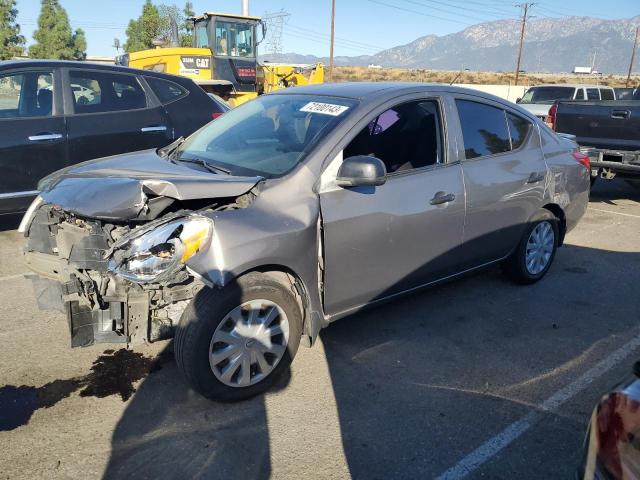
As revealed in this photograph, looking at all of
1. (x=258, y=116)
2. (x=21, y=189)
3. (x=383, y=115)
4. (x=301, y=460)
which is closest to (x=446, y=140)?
(x=383, y=115)

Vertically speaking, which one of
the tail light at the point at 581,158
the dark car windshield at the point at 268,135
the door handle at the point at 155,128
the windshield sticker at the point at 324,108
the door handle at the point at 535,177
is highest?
the windshield sticker at the point at 324,108

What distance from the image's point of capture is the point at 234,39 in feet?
49.4

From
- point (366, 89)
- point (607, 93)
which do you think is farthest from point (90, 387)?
point (607, 93)

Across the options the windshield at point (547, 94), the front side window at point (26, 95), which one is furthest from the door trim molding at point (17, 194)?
the windshield at point (547, 94)

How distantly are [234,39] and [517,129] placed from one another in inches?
478

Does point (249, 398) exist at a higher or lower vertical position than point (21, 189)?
lower

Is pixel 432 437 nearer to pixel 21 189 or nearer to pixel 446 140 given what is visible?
pixel 446 140

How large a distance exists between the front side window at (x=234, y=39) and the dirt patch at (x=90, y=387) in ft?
42.3

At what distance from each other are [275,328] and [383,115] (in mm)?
1617

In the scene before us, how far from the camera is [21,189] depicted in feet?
18.0

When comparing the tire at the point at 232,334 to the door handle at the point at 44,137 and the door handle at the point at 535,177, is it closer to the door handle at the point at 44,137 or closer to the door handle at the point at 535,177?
the door handle at the point at 535,177

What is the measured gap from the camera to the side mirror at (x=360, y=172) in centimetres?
316

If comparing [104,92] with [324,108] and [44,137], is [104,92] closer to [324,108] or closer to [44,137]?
[44,137]

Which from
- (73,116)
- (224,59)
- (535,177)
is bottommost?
(535,177)
